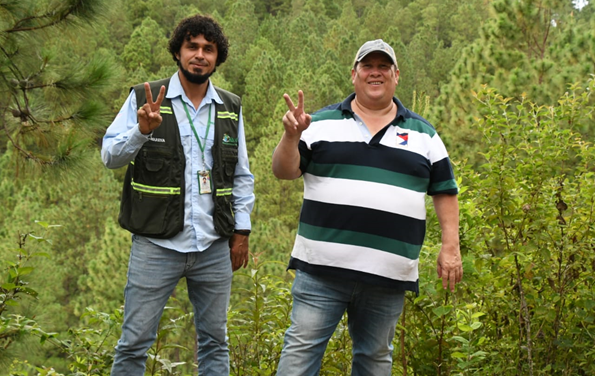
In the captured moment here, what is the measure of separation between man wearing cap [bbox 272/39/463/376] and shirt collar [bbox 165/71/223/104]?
0.45 metres

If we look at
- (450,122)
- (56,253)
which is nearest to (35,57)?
(450,122)

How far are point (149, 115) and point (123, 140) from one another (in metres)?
0.14

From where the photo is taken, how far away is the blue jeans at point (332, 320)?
2.18m

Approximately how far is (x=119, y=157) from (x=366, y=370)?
1.10 meters

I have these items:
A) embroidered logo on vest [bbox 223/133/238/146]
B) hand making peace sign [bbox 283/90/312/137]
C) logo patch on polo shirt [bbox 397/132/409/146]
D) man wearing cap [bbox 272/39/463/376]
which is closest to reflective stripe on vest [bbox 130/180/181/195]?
embroidered logo on vest [bbox 223/133/238/146]

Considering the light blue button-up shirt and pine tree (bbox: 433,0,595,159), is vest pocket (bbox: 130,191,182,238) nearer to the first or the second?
the light blue button-up shirt

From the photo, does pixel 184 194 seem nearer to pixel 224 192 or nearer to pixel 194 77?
pixel 224 192

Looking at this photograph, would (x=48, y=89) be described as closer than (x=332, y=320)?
No

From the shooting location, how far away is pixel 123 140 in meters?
2.25

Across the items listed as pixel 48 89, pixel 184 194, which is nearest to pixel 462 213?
pixel 184 194

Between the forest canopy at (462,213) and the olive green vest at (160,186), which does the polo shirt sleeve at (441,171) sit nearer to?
the forest canopy at (462,213)

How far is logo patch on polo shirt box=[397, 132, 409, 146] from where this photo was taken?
2.23 m

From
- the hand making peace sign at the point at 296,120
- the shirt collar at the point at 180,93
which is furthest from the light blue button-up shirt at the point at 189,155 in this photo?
the hand making peace sign at the point at 296,120

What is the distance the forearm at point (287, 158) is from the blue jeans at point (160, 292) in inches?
17.8
